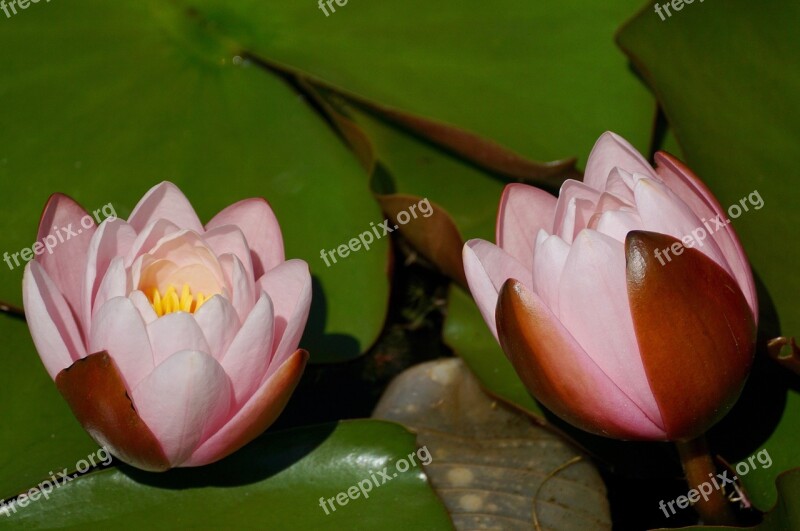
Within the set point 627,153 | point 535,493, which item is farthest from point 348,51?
point 535,493

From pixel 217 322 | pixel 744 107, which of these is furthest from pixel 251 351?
pixel 744 107

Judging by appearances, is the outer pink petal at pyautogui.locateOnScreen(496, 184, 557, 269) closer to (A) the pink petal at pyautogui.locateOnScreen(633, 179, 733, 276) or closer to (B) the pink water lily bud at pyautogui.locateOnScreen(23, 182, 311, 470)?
(A) the pink petal at pyautogui.locateOnScreen(633, 179, 733, 276)

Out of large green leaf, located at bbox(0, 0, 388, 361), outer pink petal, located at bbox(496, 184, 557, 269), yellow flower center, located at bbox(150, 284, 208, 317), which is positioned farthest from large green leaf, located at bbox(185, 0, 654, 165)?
yellow flower center, located at bbox(150, 284, 208, 317)

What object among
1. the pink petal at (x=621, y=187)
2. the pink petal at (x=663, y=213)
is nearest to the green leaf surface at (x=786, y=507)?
the pink petal at (x=663, y=213)

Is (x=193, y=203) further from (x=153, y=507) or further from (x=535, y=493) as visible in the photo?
(x=535, y=493)

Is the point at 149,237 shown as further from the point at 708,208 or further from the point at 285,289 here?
the point at 708,208

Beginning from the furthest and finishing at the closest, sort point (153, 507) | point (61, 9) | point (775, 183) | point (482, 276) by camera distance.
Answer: point (61, 9)
point (775, 183)
point (153, 507)
point (482, 276)

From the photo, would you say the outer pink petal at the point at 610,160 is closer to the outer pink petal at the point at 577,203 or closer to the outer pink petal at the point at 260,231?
the outer pink petal at the point at 577,203
